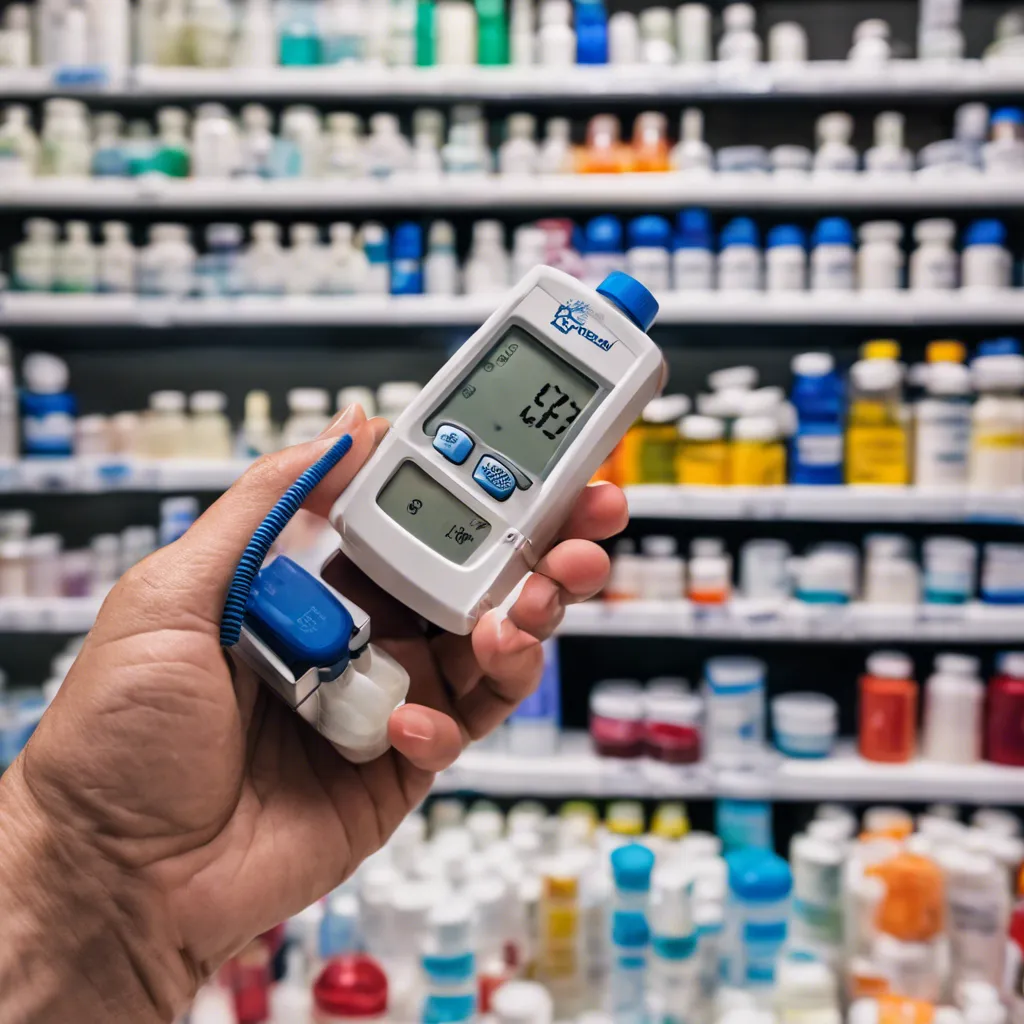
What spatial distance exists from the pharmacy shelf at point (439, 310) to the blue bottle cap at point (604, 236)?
0.51 ft

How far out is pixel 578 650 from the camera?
7.11ft

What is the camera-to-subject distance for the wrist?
682 mm

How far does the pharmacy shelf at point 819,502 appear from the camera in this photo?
5.68ft

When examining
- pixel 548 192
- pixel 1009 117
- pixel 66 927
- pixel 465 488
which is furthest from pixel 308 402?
pixel 1009 117

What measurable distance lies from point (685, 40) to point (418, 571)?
5.21ft

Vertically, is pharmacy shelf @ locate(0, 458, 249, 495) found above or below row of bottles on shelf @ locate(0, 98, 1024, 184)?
below

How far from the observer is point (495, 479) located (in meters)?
0.76

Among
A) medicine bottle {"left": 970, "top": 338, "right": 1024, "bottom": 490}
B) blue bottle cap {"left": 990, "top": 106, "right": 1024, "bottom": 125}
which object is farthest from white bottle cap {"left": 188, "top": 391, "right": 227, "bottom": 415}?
blue bottle cap {"left": 990, "top": 106, "right": 1024, "bottom": 125}

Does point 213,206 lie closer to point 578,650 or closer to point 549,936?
→ point 578,650

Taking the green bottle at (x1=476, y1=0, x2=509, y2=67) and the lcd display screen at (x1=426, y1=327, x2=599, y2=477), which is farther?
the green bottle at (x1=476, y1=0, x2=509, y2=67)

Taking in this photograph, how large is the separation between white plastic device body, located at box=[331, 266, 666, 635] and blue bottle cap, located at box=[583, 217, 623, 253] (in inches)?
41.7

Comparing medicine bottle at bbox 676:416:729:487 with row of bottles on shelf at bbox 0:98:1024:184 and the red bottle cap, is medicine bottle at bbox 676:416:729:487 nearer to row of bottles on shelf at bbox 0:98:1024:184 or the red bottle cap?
row of bottles on shelf at bbox 0:98:1024:184

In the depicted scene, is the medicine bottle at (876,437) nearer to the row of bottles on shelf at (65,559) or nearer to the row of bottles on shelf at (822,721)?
the row of bottles on shelf at (822,721)

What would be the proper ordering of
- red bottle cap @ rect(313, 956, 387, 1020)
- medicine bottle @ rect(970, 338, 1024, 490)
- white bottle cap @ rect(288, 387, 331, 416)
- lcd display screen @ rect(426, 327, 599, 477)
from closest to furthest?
lcd display screen @ rect(426, 327, 599, 477) < red bottle cap @ rect(313, 956, 387, 1020) < medicine bottle @ rect(970, 338, 1024, 490) < white bottle cap @ rect(288, 387, 331, 416)
